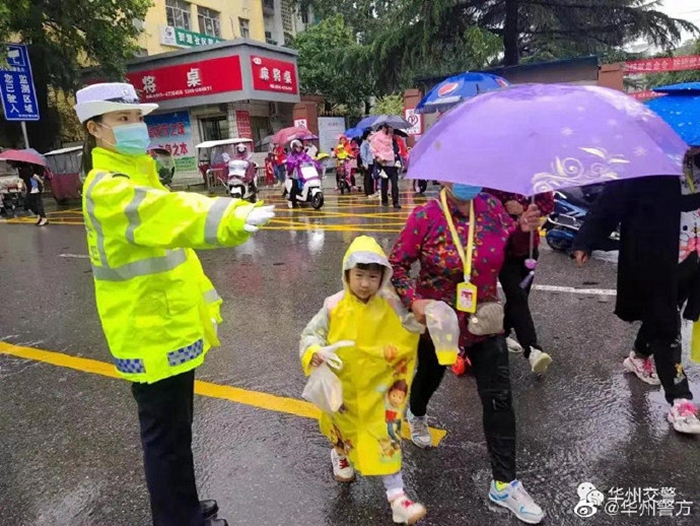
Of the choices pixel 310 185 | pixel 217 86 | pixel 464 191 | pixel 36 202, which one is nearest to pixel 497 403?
pixel 464 191

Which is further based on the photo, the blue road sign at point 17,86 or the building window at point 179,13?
the building window at point 179,13

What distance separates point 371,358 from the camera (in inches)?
95.7

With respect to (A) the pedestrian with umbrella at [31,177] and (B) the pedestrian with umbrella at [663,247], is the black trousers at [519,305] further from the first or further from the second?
(A) the pedestrian with umbrella at [31,177]

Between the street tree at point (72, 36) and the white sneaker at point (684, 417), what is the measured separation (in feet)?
63.9

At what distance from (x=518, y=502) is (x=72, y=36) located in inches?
810

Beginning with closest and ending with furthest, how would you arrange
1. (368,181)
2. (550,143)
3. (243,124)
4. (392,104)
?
(550,143), (368,181), (243,124), (392,104)

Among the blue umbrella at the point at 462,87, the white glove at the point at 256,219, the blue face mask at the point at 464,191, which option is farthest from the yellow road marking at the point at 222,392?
the blue umbrella at the point at 462,87

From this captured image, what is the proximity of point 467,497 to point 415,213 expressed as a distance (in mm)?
1294

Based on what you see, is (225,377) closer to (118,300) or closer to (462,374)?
(462,374)

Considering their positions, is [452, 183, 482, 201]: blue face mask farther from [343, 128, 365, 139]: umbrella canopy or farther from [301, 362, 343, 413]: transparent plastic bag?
[343, 128, 365, 139]: umbrella canopy

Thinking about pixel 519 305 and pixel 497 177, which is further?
pixel 519 305

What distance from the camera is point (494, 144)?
221 centimetres

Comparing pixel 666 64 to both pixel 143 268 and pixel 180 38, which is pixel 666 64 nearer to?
pixel 180 38

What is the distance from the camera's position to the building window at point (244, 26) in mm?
29688
